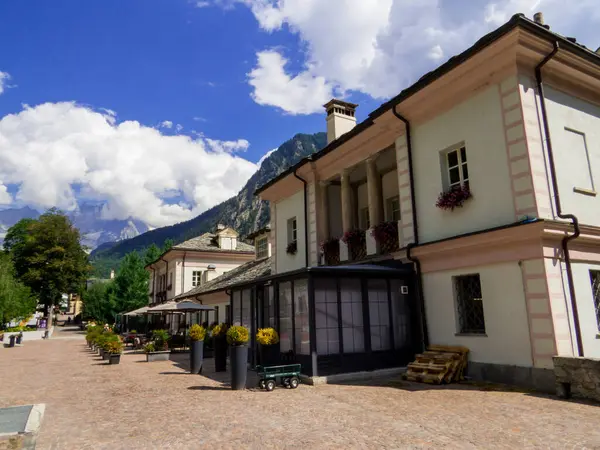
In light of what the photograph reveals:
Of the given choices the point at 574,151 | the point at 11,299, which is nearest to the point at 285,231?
the point at 574,151

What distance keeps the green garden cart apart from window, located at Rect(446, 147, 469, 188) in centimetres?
630

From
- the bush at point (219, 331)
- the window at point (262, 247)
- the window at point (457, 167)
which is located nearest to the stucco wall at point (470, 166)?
the window at point (457, 167)

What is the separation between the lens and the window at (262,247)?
94.3 ft

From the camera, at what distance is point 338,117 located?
19.3m

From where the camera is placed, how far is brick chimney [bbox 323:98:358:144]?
19.1 metres

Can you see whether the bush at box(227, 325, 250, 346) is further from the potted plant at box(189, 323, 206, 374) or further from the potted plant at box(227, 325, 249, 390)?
the potted plant at box(189, 323, 206, 374)

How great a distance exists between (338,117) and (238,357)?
1244 centimetres

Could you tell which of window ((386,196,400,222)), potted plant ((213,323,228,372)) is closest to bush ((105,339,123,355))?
potted plant ((213,323,228,372))

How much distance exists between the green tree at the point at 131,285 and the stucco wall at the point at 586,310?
52185 millimetres

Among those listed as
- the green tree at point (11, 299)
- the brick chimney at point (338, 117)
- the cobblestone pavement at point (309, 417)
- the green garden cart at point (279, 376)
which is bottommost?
the cobblestone pavement at point (309, 417)

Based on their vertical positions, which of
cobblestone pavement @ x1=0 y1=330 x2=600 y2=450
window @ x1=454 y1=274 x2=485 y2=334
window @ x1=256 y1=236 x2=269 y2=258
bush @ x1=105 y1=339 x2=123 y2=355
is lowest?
cobblestone pavement @ x1=0 y1=330 x2=600 y2=450

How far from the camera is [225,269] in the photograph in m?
38.8

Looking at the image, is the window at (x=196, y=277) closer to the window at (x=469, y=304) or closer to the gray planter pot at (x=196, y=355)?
the gray planter pot at (x=196, y=355)

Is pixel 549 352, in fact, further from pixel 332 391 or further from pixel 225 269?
pixel 225 269
